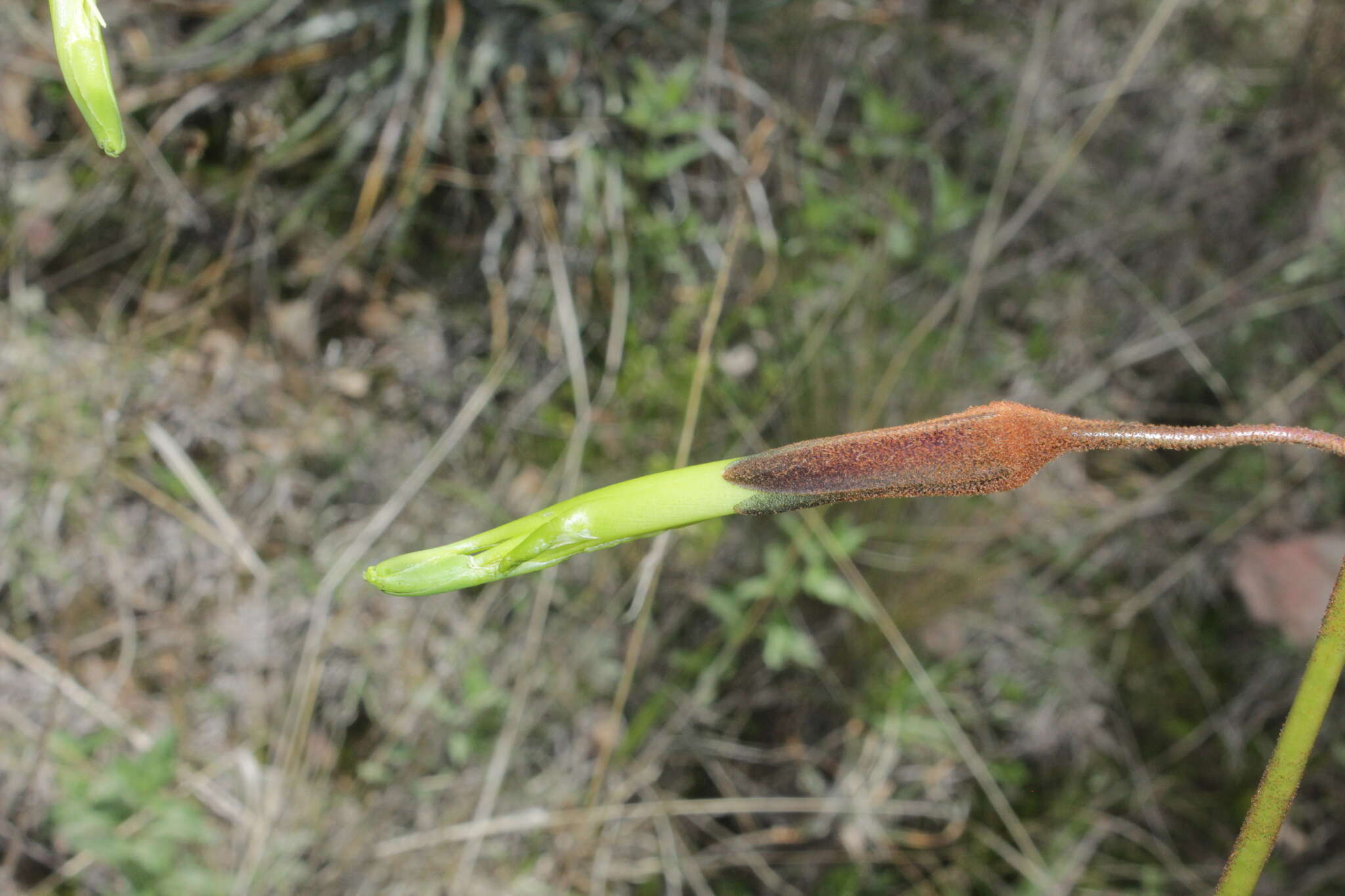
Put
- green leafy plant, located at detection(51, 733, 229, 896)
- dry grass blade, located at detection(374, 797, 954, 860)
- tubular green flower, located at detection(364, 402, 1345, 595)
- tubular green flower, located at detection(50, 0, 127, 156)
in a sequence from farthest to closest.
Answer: dry grass blade, located at detection(374, 797, 954, 860)
green leafy plant, located at detection(51, 733, 229, 896)
tubular green flower, located at detection(364, 402, 1345, 595)
tubular green flower, located at detection(50, 0, 127, 156)

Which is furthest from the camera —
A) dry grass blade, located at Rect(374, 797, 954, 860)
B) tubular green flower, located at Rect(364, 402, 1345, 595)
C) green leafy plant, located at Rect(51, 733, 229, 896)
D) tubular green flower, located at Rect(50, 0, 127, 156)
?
dry grass blade, located at Rect(374, 797, 954, 860)

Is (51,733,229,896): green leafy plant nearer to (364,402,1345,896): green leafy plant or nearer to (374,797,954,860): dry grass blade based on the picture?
(374,797,954,860): dry grass blade

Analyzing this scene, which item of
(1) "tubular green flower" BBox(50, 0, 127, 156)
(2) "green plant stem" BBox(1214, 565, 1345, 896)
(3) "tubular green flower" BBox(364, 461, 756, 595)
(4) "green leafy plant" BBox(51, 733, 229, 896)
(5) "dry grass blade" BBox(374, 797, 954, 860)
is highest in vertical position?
(1) "tubular green flower" BBox(50, 0, 127, 156)

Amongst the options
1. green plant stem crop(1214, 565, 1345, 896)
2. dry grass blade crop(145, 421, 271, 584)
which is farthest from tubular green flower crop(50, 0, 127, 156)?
dry grass blade crop(145, 421, 271, 584)

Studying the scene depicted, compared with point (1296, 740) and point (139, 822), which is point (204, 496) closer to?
point (139, 822)

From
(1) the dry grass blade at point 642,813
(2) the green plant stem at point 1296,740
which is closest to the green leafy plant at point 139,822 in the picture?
(1) the dry grass blade at point 642,813

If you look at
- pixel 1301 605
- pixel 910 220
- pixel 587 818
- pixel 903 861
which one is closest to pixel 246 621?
pixel 587 818

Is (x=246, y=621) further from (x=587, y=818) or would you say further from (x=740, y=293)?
(x=740, y=293)

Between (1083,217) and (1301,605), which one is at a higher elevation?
(1083,217)
